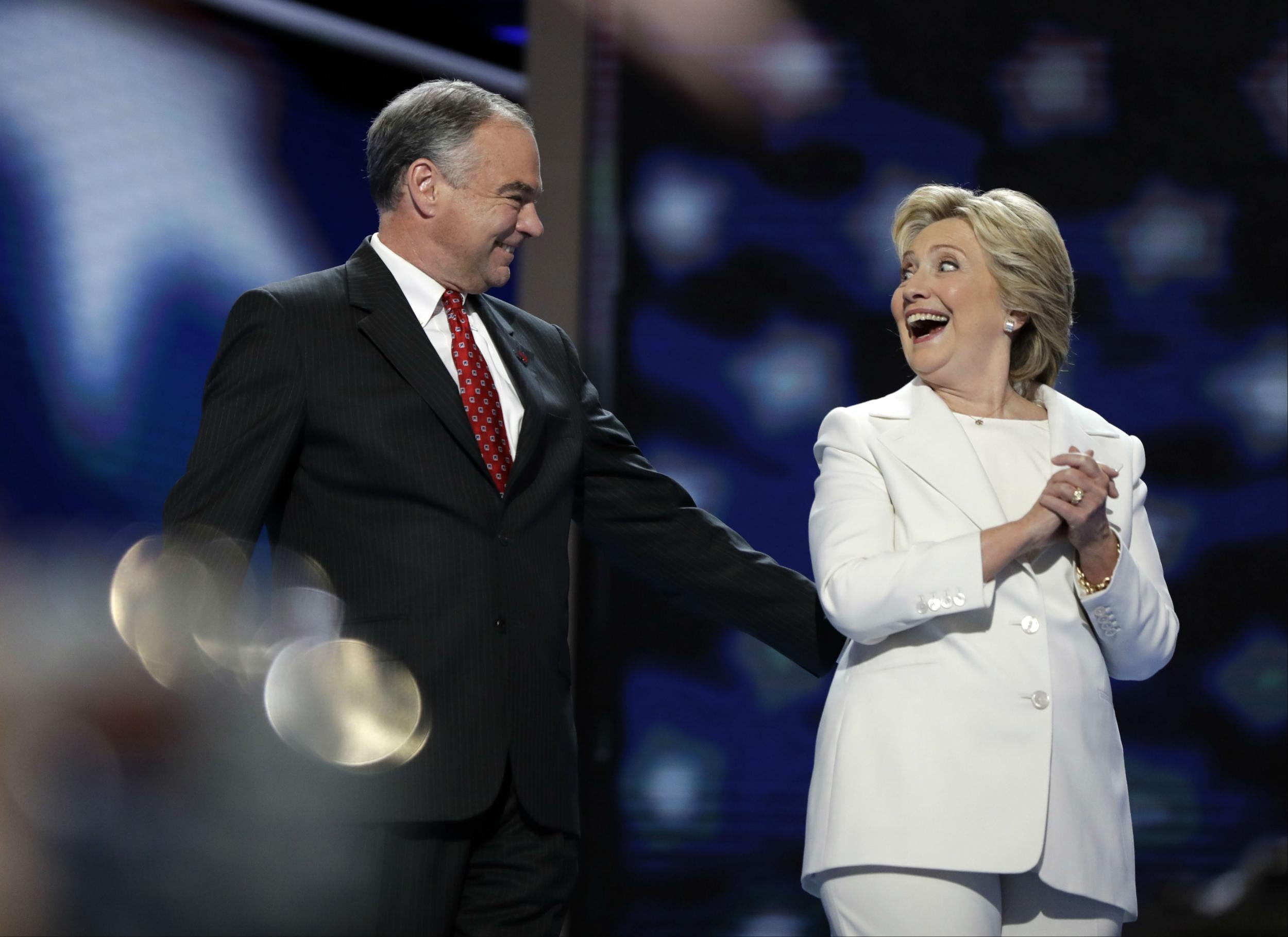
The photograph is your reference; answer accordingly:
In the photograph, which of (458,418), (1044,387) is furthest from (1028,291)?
(458,418)

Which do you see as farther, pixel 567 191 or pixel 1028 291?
pixel 567 191

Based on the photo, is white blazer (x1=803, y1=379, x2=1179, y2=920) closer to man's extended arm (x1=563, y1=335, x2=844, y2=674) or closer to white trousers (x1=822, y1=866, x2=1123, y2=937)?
white trousers (x1=822, y1=866, x2=1123, y2=937)

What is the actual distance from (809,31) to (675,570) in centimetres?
177

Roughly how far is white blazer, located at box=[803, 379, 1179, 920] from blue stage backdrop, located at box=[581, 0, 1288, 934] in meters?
1.46

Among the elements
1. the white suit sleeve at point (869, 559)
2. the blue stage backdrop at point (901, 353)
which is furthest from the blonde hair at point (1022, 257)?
the blue stage backdrop at point (901, 353)

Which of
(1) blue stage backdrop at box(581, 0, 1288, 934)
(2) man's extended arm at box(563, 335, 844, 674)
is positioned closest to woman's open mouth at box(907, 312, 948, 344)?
(2) man's extended arm at box(563, 335, 844, 674)

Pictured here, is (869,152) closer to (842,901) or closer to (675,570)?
(675,570)

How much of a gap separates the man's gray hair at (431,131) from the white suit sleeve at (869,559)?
0.74 meters

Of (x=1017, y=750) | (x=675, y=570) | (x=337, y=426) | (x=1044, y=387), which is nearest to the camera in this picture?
(x=1017, y=750)

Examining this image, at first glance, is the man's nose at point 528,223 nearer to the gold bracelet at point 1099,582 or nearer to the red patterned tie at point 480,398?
the red patterned tie at point 480,398

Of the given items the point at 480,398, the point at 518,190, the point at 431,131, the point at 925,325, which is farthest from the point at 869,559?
the point at 431,131

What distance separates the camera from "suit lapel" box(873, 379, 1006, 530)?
1.93 meters

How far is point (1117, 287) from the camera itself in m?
3.40

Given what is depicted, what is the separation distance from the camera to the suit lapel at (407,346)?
1.99m
